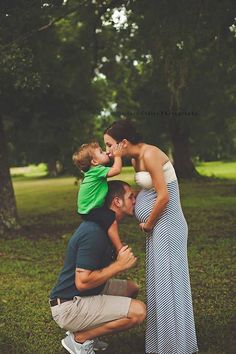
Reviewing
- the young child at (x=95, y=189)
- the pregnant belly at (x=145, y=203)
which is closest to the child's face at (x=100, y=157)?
the young child at (x=95, y=189)

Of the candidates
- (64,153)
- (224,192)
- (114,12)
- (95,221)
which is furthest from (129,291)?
(224,192)

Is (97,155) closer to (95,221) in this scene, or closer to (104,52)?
(95,221)

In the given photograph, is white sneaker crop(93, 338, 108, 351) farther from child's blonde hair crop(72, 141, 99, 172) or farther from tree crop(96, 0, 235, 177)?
tree crop(96, 0, 235, 177)

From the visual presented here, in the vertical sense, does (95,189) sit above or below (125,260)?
above

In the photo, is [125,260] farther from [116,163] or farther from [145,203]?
[116,163]

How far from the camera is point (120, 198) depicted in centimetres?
483

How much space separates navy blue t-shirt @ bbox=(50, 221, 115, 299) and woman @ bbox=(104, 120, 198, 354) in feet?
1.45

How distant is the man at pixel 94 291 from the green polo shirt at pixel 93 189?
3.5 inches

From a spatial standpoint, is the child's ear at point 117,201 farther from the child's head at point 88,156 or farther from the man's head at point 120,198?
the child's head at point 88,156

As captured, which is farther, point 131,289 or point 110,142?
point 131,289

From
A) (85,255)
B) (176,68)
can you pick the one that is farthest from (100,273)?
(176,68)

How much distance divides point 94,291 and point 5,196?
9302 mm

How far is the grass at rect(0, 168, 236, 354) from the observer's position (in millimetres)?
5895

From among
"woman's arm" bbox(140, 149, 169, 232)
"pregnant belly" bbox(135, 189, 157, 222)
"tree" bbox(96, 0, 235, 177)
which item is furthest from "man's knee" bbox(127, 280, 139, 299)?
"tree" bbox(96, 0, 235, 177)
